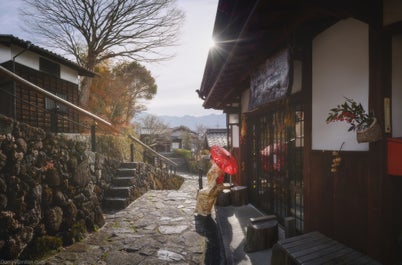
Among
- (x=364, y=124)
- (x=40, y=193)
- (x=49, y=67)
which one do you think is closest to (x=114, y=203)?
(x=40, y=193)

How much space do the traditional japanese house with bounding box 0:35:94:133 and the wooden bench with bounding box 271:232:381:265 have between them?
34.2ft

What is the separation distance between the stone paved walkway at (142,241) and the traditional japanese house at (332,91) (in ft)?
8.85

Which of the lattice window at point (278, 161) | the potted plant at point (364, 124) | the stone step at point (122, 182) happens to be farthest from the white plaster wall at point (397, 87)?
the stone step at point (122, 182)

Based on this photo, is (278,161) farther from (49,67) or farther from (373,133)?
(49,67)

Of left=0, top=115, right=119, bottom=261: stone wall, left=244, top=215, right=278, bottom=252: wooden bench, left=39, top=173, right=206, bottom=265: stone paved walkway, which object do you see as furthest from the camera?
left=39, top=173, right=206, bottom=265: stone paved walkway

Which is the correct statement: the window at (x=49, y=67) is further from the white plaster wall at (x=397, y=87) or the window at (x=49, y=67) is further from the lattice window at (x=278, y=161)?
the white plaster wall at (x=397, y=87)

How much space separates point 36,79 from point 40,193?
497 inches

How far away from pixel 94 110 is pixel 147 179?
12.2 meters

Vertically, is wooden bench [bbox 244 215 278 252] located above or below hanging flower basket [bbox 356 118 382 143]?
below

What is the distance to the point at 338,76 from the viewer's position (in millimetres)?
3473

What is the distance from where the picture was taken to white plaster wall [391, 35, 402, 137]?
2.61 meters

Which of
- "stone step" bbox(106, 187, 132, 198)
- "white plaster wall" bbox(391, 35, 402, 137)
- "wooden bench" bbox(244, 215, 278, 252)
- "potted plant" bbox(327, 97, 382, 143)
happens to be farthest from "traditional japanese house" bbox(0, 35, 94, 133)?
"white plaster wall" bbox(391, 35, 402, 137)

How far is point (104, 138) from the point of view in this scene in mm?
14734

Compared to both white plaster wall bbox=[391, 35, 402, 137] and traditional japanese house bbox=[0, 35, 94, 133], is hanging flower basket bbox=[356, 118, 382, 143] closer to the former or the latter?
white plaster wall bbox=[391, 35, 402, 137]
